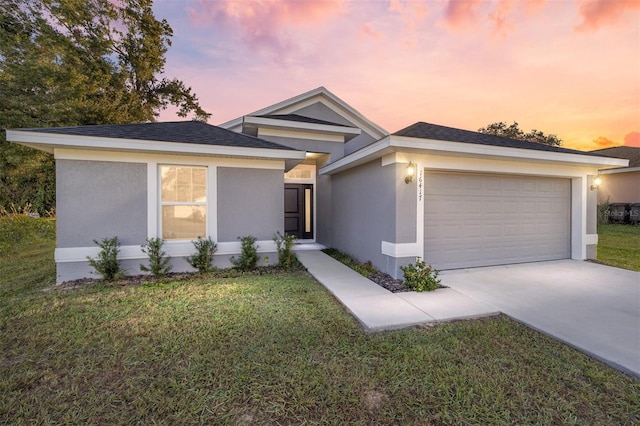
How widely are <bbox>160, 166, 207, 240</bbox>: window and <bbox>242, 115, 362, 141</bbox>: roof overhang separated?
346 cm

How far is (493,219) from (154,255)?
301 inches

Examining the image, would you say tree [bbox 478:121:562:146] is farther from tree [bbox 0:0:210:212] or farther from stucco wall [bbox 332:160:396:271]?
tree [bbox 0:0:210:212]

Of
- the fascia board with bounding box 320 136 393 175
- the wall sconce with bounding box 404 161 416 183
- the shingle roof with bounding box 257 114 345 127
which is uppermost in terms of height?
the shingle roof with bounding box 257 114 345 127

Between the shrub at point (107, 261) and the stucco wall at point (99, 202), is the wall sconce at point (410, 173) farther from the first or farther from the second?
the shrub at point (107, 261)

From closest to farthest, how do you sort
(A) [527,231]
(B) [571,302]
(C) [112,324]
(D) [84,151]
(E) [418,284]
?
(C) [112,324] → (B) [571,302] → (E) [418,284] → (D) [84,151] → (A) [527,231]

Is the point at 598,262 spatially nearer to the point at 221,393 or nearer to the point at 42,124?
the point at 221,393

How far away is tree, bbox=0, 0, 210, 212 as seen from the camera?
11148 millimetres

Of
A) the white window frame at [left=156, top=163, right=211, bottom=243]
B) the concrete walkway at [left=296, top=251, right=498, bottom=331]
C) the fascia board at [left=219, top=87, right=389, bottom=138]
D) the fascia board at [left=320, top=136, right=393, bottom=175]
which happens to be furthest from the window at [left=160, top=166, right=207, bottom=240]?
the fascia board at [left=219, top=87, right=389, bottom=138]

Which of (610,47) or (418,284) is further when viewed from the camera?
(610,47)

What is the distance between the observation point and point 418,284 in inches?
197

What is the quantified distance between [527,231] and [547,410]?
6159 mm

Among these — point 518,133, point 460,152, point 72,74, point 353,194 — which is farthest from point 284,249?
point 518,133

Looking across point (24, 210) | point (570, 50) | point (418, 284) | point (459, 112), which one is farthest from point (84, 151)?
point (24, 210)

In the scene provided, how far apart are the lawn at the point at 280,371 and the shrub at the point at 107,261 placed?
130cm
